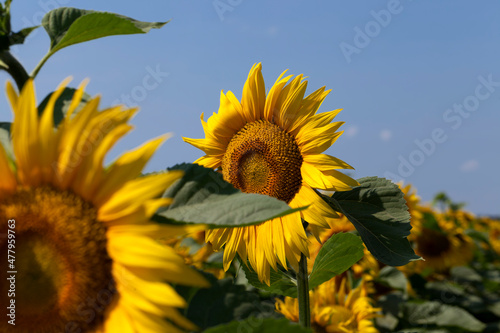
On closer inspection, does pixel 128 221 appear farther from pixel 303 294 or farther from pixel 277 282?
pixel 277 282

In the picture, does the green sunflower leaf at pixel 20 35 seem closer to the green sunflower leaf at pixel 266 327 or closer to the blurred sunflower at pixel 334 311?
the green sunflower leaf at pixel 266 327

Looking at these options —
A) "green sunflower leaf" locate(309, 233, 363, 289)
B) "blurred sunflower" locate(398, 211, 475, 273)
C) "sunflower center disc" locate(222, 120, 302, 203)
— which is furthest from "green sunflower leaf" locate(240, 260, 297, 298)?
"blurred sunflower" locate(398, 211, 475, 273)

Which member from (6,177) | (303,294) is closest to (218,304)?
(6,177)

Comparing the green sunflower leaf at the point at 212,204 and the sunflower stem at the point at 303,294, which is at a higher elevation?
the green sunflower leaf at the point at 212,204

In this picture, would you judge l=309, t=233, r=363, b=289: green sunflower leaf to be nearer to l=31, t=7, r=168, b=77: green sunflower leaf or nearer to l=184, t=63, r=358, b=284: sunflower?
l=184, t=63, r=358, b=284: sunflower

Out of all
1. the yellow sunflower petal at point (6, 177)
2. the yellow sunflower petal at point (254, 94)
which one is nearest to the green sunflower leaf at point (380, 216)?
the yellow sunflower petal at point (254, 94)

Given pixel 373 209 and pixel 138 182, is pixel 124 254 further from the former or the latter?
pixel 373 209
